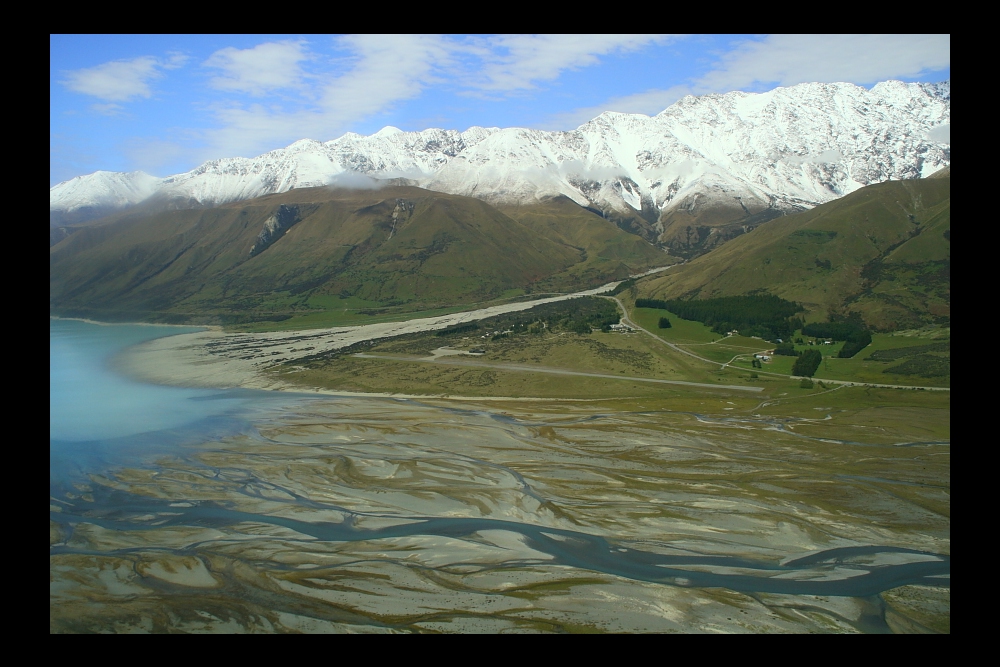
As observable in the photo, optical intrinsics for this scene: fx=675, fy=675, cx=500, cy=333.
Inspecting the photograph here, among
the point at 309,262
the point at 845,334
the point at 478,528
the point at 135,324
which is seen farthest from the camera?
the point at 309,262

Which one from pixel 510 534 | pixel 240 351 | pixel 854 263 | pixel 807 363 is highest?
pixel 854 263

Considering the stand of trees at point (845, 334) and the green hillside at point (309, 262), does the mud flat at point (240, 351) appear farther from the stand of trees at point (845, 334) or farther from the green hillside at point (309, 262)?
the stand of trees at point (845, 334)

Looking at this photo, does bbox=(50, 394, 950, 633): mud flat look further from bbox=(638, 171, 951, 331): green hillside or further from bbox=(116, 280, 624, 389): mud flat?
bbox=(638, 171, 951, 331): green hillside

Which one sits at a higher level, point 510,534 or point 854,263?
point 854,263

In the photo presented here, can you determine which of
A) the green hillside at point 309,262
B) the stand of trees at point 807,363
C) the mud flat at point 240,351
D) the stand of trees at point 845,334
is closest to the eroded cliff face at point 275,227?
the green hillside at point 309,262

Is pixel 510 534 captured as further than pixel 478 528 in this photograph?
No

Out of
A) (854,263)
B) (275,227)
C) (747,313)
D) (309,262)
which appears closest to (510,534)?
(747,313)

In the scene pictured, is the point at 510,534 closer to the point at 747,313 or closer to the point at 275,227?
the point at 747,313
